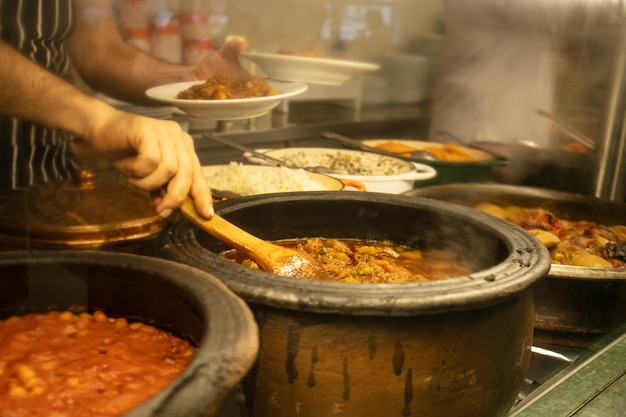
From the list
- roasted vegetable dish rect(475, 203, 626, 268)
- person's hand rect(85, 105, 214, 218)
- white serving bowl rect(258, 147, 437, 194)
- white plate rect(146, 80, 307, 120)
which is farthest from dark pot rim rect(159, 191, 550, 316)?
white serving bowl rect(258, 147, 437, 194)

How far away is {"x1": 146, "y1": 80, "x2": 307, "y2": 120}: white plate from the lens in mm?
1633

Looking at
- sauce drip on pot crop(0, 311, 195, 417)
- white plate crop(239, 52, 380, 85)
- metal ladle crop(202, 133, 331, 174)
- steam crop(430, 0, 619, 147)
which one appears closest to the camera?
sauce drip on pot crop(0, 311, 195, 417)

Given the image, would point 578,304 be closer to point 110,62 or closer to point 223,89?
point 223,89

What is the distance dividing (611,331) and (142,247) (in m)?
1.57

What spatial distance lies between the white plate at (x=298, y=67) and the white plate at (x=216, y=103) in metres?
0.04

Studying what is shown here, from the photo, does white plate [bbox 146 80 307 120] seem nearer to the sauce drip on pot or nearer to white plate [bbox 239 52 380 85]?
white plate [bbox 239 52 380 85]

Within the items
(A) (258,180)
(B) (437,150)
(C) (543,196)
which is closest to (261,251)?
(A) (258,180)

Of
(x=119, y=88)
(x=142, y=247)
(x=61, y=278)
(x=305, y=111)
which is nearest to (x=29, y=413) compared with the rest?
(x=61, y=278)

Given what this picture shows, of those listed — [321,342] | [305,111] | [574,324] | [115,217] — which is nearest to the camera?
[321,342]

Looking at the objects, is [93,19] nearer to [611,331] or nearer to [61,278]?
[61,278]

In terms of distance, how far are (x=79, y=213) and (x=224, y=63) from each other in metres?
0.59

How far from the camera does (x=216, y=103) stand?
1.62 meters

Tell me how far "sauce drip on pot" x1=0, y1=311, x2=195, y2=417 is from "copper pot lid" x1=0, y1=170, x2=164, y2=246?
14.3 inches

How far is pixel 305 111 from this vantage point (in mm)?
2148
